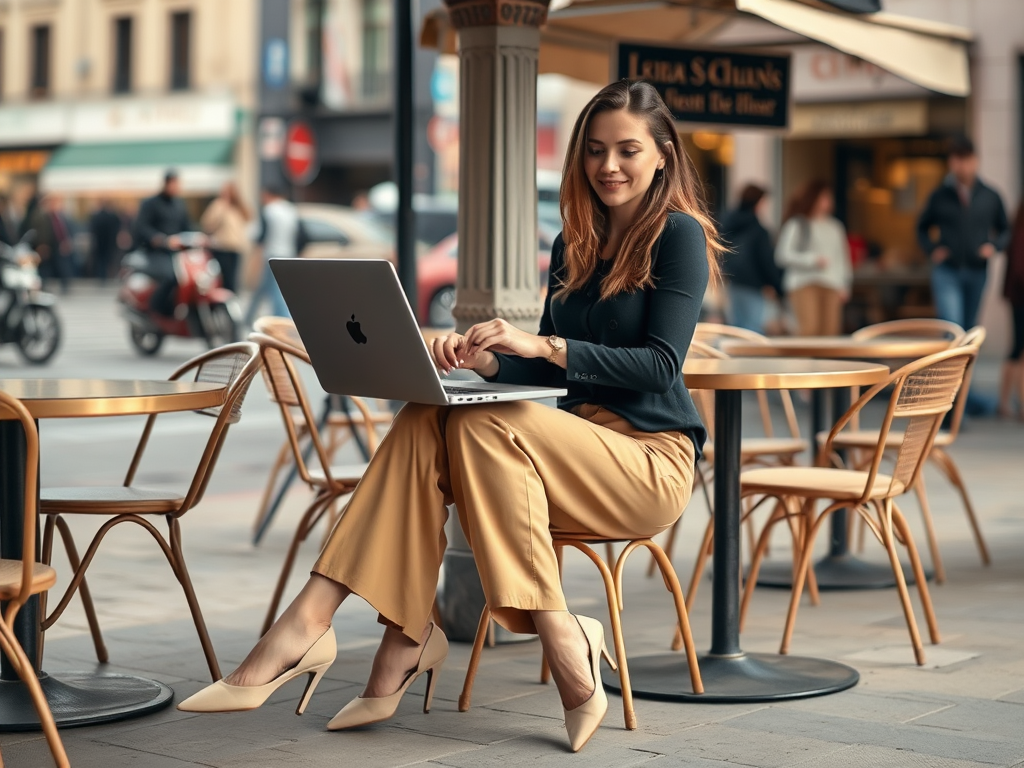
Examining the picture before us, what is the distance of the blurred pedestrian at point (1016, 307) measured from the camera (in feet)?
38.0

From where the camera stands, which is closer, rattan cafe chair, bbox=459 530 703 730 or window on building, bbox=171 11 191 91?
rattan cafe chair, bbox=459 530 703 730

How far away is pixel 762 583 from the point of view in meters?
6.21

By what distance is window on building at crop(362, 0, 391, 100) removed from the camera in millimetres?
35094

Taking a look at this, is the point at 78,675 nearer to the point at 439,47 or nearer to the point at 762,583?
the point at 762,583

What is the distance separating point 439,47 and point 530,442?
3727 millimetres

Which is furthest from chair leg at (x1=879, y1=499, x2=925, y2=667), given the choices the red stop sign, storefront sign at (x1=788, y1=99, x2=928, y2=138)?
the red stop sign

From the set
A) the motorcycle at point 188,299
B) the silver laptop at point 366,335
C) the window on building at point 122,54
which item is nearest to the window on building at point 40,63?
the window on building at point 122,54

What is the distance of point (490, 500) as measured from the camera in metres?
3.88

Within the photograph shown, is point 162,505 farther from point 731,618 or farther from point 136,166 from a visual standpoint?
point 136,166

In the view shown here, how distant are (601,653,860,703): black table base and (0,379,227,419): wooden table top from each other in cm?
138

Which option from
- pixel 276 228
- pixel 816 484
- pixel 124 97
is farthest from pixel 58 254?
pixel 816 484

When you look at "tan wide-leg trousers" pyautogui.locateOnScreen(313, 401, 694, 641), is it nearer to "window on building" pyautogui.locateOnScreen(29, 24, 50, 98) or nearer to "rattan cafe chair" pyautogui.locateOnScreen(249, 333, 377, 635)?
"rattan cafe chair" pyautogui.locateOnScreen(249, 333, 377, 635)

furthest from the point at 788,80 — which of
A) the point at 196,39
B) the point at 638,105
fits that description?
the point at 196,39

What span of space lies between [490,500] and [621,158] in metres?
0.96
